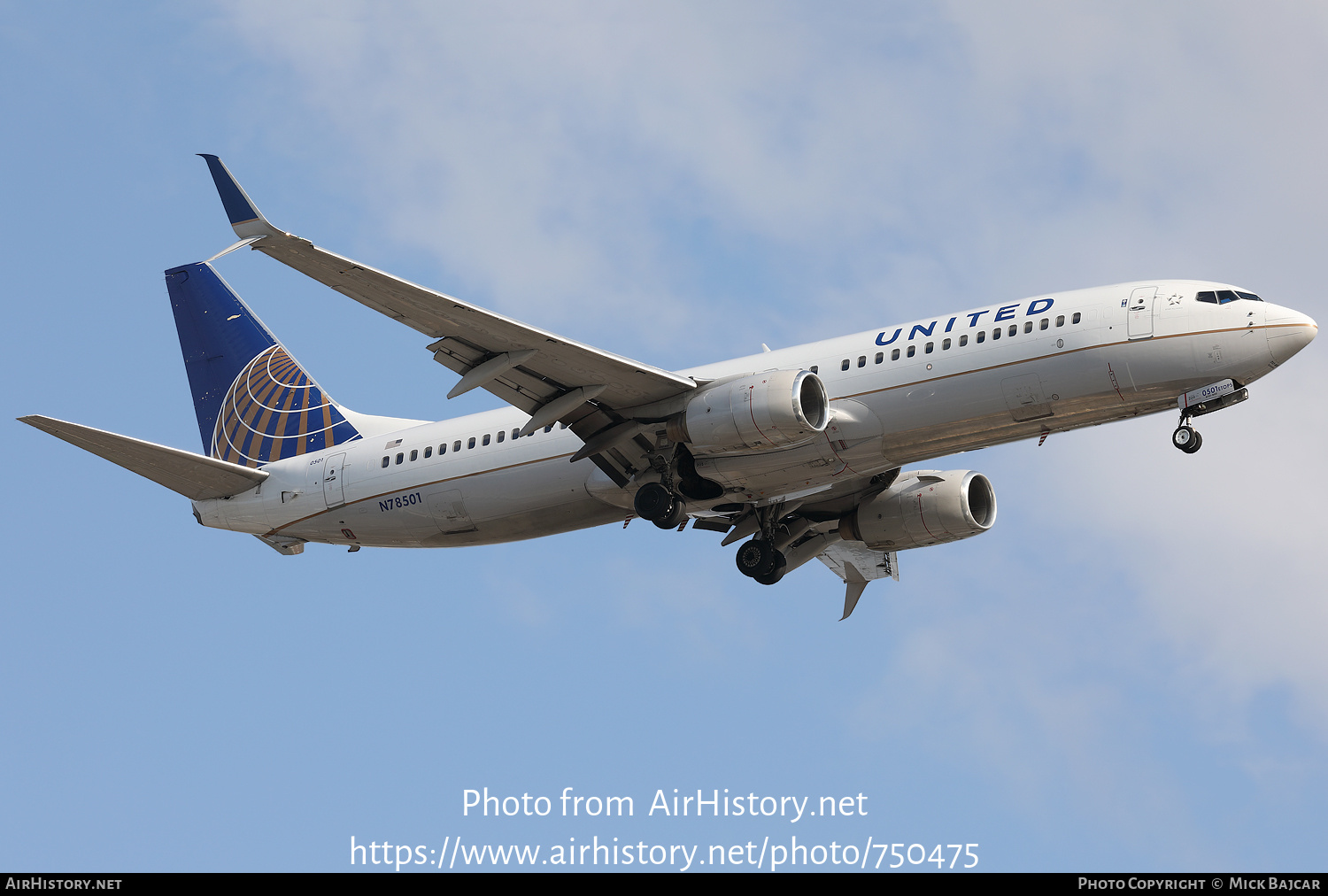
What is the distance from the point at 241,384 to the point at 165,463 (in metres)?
6.07

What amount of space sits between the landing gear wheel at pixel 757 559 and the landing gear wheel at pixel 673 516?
13.7 ft

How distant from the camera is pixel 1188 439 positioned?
30.2m

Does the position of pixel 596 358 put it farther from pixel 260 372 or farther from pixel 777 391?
pixel 260 372

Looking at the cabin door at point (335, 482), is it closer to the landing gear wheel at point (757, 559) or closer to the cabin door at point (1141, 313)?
the landing gear wheel at point (757, 559)

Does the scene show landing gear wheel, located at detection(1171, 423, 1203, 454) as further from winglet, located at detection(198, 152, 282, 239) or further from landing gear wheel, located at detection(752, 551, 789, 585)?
winglet, located at detection(198, 152, 282, 239)

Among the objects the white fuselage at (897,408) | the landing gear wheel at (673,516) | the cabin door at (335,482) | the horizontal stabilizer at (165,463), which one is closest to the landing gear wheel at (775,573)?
the white fuselage at (897,408)

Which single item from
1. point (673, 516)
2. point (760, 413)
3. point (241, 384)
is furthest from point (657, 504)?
point (241, 384)

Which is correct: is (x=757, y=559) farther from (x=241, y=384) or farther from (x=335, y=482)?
(x=241, y=384)

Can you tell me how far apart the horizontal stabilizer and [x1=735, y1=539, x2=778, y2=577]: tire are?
12.1m

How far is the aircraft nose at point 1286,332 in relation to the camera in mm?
29172

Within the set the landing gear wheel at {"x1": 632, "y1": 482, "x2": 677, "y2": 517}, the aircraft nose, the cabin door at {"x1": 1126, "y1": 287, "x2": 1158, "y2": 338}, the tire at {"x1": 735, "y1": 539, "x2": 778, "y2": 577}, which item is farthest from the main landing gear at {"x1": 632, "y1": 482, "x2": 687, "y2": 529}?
the aircraft nose

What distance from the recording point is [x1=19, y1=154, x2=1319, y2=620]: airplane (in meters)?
29.6

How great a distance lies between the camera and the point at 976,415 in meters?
30.4
